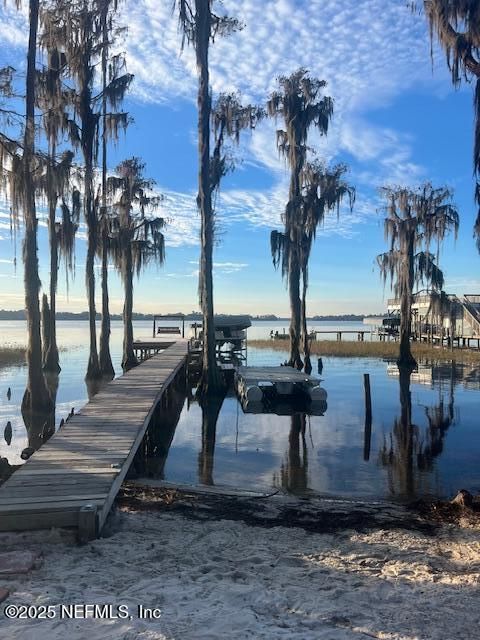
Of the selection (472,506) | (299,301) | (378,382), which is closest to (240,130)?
(299,301)

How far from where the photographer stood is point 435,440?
13.3 metres

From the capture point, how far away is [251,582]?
4.75 m

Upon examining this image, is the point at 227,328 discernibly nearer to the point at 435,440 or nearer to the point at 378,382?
the point at 378,382

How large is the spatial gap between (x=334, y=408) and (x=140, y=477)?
974 cm

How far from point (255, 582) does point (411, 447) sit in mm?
8794

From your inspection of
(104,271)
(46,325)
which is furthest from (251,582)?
(104,271)

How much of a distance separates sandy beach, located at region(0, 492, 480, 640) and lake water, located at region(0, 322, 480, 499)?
3.23m

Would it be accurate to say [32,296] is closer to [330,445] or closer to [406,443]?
[330,445]

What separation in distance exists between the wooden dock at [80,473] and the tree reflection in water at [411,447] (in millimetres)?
4964

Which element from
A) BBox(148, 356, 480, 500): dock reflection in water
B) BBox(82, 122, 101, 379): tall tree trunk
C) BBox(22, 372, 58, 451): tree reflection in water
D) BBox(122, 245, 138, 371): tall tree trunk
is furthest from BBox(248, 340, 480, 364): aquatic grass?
BBox(22, 372, 58, 451): tree reflection in water

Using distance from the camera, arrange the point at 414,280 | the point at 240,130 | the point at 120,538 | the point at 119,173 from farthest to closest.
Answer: the point at 414,280 → the point at 119,173 → the point at 240,130 → the point at 120,538

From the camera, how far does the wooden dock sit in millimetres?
5469

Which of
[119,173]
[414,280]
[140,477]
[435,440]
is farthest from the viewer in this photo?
[414,280]

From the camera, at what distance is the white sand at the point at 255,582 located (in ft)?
12.7
